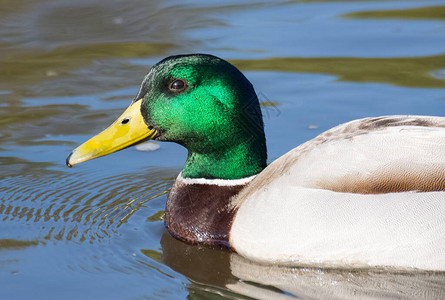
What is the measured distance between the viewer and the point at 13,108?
8.07 metres

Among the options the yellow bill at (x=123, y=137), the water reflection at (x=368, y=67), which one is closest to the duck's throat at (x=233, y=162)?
the yellow bill at (x=123, y=137)

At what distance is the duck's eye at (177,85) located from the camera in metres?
5.43

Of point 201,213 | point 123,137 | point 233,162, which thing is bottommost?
point 201,213

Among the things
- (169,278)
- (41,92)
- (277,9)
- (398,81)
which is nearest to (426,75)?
(398,81)

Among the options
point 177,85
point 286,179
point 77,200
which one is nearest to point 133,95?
point 77,200

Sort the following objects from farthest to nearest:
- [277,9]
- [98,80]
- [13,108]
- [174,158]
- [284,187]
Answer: [277,9] < [98,80] < [13,108] < [174,158] < [284,187]

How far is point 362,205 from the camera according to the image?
191 inches

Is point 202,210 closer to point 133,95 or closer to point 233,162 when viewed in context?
point 233,162

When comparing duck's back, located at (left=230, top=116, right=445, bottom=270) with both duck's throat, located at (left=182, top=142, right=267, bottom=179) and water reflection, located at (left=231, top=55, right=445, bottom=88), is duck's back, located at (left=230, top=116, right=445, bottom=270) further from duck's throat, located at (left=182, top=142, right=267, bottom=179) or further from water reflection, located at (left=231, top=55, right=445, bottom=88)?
water reflection, located at (left=231, top=55, right=445, bottom=88)

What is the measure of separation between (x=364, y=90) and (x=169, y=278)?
369 cm

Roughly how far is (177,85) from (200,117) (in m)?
0.24

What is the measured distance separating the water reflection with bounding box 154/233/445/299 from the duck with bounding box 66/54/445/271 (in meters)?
0.06

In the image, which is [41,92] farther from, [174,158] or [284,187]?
[284,187]

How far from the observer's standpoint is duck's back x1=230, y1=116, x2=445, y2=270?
4801 mm
